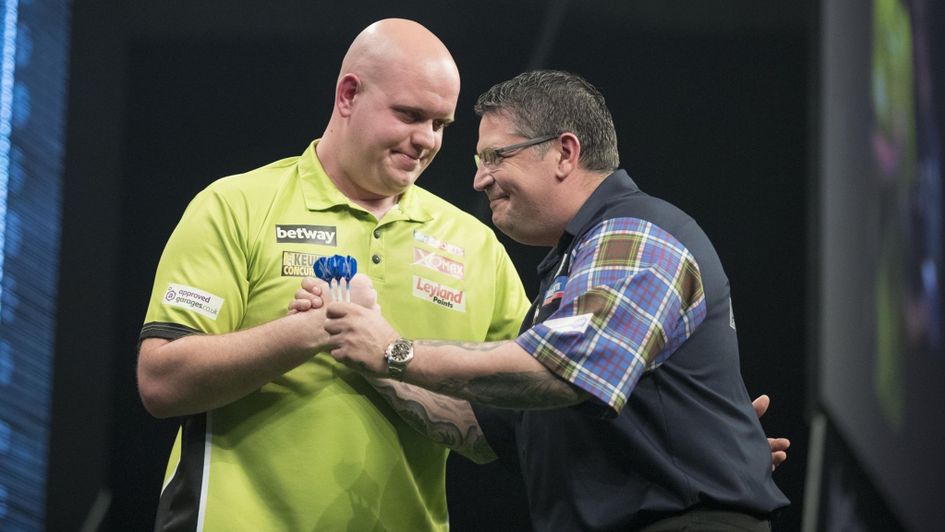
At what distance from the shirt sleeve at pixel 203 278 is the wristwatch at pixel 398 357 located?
1.24 feet

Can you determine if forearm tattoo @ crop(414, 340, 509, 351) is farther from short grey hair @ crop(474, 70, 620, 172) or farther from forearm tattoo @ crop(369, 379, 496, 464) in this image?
short grey hair @ crop(474, 70, 620, 172)

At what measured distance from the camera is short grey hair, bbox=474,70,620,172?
7.20 ft

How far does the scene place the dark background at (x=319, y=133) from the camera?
372cm

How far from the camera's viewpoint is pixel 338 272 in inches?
77.4

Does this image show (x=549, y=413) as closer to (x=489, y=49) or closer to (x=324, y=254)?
(x=324, y=254)

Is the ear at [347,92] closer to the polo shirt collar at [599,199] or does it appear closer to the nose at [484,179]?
the nose at [484,179]

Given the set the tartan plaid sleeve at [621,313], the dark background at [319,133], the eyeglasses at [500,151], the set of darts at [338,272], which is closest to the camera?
the tartan plaid sleeve at [621,313]

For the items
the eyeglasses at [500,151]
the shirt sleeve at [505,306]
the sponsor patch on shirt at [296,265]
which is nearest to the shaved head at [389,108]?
Answer: the eyeglasses at [500,151]

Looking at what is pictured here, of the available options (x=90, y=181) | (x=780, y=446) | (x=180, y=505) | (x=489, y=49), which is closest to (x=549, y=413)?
(x=780, y=446)

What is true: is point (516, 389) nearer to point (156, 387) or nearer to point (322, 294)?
point (322, 294)

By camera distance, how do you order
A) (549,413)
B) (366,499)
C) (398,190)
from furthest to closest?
1. (398,190)
2. (366,499)
3. (549,413)

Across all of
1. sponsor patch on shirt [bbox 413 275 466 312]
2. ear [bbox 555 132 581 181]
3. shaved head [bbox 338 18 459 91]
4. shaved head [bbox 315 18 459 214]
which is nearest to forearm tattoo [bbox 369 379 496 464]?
sponsor patch on shirt [bbox 413 275 466 312]

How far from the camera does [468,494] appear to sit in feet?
12.3

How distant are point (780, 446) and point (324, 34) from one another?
230 centimetres
